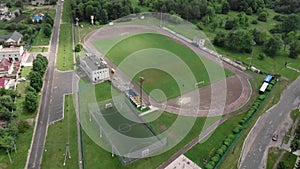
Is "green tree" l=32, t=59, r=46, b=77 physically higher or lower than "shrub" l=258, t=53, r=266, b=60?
higher

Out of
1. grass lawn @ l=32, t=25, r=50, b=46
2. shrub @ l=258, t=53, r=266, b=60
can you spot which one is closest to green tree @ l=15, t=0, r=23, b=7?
grass lawn @ l=32, t=25, r=50, b=46

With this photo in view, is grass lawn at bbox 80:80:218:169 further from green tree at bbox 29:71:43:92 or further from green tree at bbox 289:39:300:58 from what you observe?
green tree at bbox 289:39:300:58

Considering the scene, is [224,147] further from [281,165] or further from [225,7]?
[225,7]

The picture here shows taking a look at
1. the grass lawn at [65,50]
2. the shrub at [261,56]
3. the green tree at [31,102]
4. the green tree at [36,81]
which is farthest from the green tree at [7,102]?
the shrub at [261,56]

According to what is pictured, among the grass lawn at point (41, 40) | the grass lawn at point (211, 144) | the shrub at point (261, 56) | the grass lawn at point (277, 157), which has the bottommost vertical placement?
the grass lawn at point (277, 157)

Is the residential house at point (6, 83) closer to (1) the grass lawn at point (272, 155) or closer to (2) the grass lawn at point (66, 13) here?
(2) the grass lawn at point (66, 13)

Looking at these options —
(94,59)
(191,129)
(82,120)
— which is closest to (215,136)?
(191,129)
